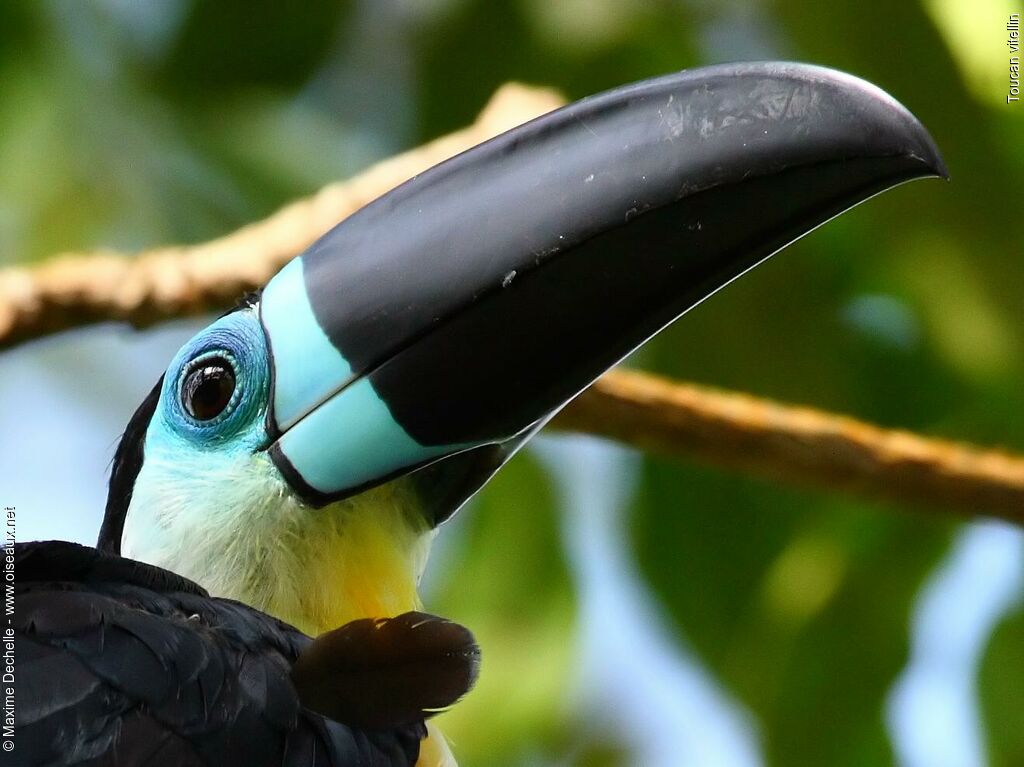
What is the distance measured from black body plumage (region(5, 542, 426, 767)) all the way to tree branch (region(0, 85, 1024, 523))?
815mm

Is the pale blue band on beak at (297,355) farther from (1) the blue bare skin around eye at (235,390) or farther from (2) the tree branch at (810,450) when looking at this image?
(2) the tree branch at (810,450)

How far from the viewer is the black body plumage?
1.72 meters

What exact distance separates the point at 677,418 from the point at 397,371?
2.47 feet

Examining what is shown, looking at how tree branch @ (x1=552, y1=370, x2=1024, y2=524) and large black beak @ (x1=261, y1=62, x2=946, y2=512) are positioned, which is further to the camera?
tree branch @ (x1=552, y1=370, x2=1024, y2=524)

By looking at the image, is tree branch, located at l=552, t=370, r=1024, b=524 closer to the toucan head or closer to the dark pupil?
the toucan head

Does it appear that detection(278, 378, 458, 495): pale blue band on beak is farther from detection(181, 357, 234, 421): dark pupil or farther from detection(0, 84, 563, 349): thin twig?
detection(0, 84, 563, 349): thin twig

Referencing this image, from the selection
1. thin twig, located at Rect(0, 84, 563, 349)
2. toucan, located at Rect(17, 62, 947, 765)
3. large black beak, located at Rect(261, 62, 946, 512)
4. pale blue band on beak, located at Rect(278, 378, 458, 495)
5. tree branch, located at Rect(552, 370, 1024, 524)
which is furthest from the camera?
tree branch, located at Rect(552, 370, 1024, 524)

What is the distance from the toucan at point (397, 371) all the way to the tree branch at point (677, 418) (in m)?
0.28

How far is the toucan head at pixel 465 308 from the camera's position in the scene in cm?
202

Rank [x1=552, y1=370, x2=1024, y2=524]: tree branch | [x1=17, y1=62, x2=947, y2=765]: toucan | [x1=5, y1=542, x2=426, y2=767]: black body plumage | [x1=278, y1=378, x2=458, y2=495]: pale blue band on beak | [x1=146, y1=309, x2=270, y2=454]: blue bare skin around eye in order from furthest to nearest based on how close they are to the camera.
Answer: [x1=552, y1=370, x2=1024, y2=524]: tree branch → [x1=146, y1=309, x2=270, y2=454]: blue bare skin around eye → [x1=278, y1=378, x2=458, y2=495]: pale blue band on beak → [x1=17, y1=62, x2=947, y2=765]: toucan → [x1=5, y1=542, x2=426, y2=767]: black body plumage

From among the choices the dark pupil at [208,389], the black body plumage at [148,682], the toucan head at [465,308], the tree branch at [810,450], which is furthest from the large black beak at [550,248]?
the tree branch at [810,450]

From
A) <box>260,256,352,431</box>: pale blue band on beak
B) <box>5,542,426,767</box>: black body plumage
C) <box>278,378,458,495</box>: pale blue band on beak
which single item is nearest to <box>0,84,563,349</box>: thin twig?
<box>260,256,352,431</box>: pale blue band on beak

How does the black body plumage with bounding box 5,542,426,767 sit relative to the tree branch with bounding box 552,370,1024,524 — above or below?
above

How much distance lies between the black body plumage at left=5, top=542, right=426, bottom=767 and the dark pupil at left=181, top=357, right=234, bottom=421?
487 mm
